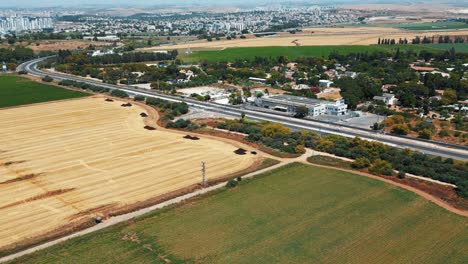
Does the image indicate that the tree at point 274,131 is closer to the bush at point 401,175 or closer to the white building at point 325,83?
the bush at point 401,175

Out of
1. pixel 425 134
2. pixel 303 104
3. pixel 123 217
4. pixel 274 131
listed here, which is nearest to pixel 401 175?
pixel 425 134

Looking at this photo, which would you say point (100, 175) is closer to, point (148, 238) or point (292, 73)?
point (148, 238)

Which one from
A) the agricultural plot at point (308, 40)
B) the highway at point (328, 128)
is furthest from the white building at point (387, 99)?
the agricultural plot at point (308, 40)

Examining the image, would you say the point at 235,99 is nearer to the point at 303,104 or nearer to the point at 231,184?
the point at 303,104

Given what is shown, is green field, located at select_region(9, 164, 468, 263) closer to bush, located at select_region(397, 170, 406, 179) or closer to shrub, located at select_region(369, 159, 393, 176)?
bush, located at select_region(397, 170, 406, 179)

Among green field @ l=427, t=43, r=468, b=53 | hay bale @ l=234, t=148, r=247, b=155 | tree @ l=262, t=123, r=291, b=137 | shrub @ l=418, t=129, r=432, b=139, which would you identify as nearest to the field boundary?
hay bale @ l=234, t=148, r=247, b=155

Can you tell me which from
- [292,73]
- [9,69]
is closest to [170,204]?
[292,73]
